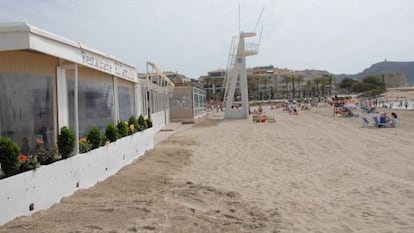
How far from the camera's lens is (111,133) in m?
8.84

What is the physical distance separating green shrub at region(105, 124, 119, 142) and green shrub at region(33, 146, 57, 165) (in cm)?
259

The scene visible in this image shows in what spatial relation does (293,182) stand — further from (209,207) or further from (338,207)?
(209,207)

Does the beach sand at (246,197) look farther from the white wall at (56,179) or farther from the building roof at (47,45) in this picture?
the building roof at (47,45)

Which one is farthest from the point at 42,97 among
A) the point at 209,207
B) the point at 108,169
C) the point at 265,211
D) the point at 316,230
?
the point at 316,230

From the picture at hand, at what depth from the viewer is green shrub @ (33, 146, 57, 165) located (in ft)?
19.1

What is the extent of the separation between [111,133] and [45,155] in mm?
2968

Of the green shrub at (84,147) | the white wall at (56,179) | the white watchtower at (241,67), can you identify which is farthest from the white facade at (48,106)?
the white watchtower at (241,67)

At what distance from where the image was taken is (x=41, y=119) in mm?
6465

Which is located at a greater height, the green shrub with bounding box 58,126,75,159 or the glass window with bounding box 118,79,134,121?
the glass window with bounding box 118,79,134,121

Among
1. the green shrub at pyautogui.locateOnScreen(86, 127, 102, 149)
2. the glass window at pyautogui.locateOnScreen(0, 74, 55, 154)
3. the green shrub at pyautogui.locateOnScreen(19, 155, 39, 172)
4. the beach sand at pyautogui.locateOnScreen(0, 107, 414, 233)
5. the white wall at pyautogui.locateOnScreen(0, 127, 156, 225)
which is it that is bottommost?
the beach sand at pyautogui.locateOnScreen(0, 107, 414, 233)

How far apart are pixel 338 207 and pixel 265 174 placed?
9.57 ft

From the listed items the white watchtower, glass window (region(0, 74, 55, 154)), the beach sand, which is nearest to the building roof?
glass window (region(0, 74, 55, 154))

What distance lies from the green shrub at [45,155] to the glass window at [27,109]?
9.9 inches

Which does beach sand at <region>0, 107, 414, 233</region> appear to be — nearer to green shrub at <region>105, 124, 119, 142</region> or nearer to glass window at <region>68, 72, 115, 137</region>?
green shrub at <region>105, 124, 119, 142</region>
